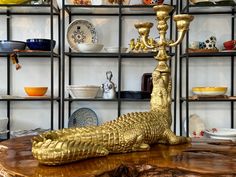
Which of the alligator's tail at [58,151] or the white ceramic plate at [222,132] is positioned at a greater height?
the alligator's tail at [58,151]

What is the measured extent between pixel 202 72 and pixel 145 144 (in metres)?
2.03

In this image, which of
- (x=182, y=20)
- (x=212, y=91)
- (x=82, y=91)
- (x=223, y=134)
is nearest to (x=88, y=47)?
(x=82, y=91)

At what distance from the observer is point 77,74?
303cm

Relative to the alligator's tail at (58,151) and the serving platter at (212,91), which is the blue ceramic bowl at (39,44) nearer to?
the serving platter at (212,91)

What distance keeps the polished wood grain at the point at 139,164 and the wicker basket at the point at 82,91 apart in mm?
1601

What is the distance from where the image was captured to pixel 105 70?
3.04 meters

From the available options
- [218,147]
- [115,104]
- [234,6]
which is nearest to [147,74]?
[115,104]

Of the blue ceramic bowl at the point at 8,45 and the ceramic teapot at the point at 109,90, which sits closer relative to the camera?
the blue ceramic bowl at the point at 8,45

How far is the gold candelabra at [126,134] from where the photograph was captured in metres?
0.90

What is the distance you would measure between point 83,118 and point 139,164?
6.75ft

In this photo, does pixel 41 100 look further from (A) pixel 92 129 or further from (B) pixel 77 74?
(A) pixel 92 129

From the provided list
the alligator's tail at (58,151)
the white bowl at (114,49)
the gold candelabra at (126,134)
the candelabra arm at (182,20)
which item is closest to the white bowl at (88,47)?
the white bowl at (114,49)

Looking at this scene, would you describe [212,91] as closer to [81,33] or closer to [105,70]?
[105,70]

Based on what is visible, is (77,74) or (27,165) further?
(77,74)
